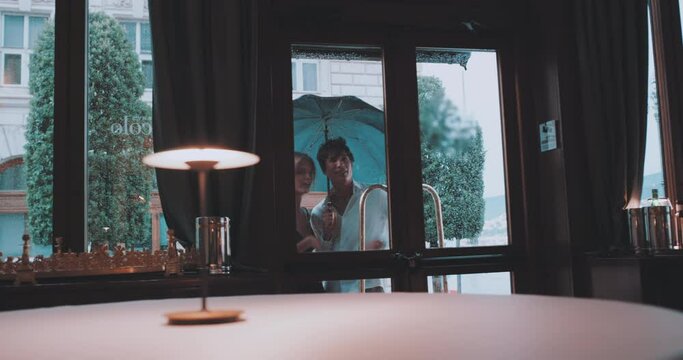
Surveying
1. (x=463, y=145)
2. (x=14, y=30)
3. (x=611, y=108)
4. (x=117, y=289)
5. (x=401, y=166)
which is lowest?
(x=117, y=289)

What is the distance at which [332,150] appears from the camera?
330 cm

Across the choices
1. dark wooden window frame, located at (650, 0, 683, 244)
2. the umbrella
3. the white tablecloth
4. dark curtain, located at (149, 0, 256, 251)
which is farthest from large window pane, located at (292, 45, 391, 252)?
the white tablecloth

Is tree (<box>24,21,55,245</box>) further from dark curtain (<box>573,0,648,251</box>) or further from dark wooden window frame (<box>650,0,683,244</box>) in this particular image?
dark wooden window frame (<box>650,0,683,244</box>)

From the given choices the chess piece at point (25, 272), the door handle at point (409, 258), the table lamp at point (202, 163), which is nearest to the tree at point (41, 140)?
the chess piece at point (25, 272)

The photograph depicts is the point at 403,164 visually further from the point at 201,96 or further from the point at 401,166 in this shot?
the point at 201,96

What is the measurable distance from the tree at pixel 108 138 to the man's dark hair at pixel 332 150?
81cm

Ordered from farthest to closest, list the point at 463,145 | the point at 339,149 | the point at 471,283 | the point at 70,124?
the point at 463,145
the point at 471,283
the point at 339,149
the point at 70,124

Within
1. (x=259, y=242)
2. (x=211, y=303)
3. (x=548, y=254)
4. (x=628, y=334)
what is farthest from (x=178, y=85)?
A: (x=628, y=334)

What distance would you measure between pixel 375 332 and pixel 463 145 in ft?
9.07

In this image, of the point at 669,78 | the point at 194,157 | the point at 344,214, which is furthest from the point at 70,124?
the point at 669,78

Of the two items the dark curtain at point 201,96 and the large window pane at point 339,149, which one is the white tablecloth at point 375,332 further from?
the large window pane at point 339,149

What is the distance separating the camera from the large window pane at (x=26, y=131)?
2816 mm

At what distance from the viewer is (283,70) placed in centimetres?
319

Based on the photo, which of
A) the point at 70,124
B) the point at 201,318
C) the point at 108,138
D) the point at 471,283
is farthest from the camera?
the point at 471,283
